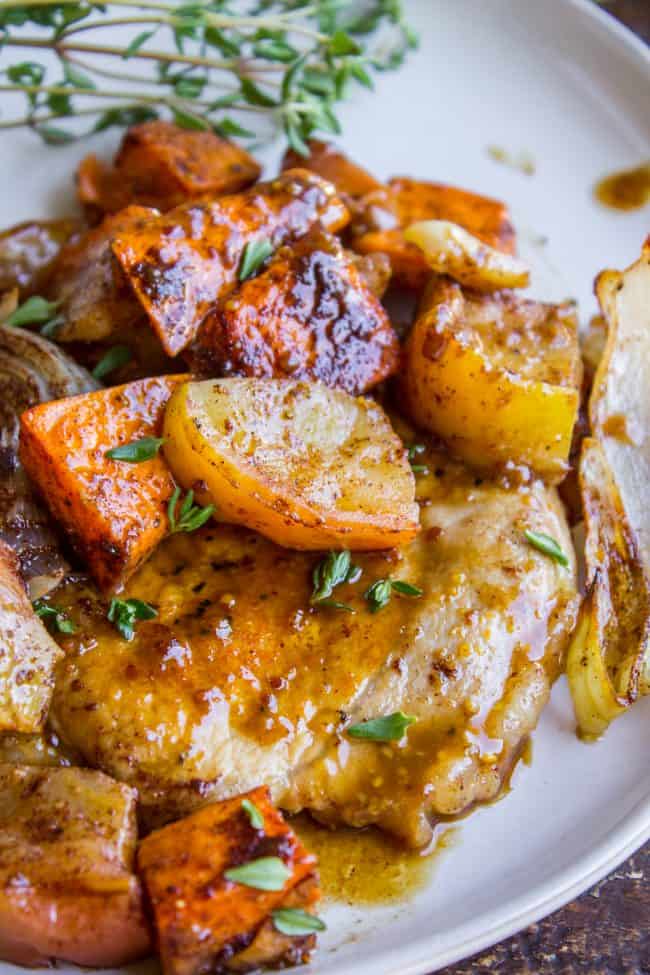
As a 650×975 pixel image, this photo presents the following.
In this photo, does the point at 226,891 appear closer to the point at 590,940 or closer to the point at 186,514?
the point at 186,514

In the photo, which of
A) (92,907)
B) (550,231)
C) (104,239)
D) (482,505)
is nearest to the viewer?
(92,907)

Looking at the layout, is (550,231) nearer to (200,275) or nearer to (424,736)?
(200,275)

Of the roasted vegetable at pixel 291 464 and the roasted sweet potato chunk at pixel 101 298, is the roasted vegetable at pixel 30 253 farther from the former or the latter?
the roasted vegetable at pixel 291 464

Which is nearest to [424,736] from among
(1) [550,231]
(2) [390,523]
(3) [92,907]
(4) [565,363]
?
(2) [390,523]

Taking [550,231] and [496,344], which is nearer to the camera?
[496,344]

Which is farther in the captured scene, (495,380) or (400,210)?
(400,210)

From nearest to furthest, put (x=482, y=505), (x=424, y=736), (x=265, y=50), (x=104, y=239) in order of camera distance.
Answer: (x=424, y=736)
(x=482, y=505)
(x=104, y=239)
(x=265, y=50)

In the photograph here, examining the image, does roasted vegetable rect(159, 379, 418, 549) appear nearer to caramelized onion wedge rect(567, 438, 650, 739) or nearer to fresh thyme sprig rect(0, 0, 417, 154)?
caramelized onion wedge rect(567, 438, 650, 739)

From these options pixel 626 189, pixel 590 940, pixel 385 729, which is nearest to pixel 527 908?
pixel 590 940
